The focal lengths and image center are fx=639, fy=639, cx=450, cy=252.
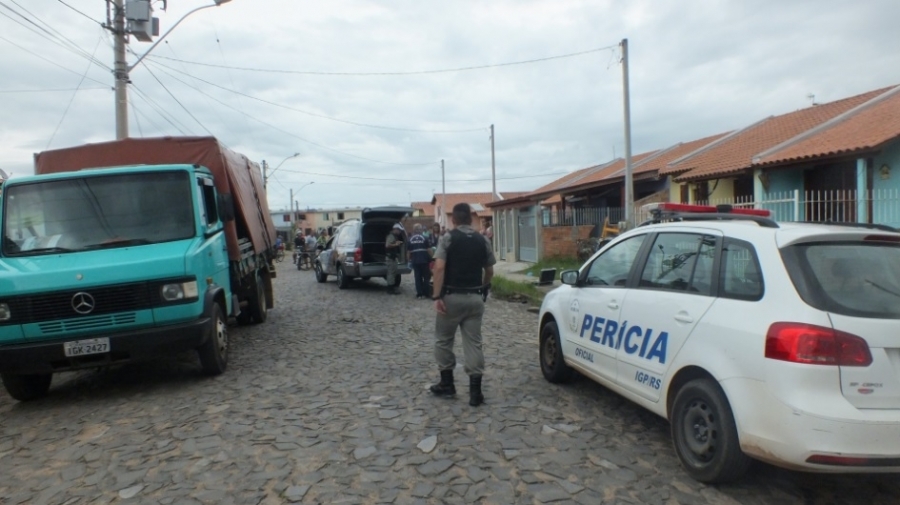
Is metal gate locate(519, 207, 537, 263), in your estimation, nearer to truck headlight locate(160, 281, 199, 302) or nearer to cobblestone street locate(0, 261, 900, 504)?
cobblestone street locate(0, 261, 900, 504)

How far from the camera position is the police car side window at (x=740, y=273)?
151 inches

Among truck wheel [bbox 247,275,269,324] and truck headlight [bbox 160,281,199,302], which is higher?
truck headlight [bbox 160,281,199,302]

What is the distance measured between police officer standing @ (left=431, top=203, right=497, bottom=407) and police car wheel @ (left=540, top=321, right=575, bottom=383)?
92 cm

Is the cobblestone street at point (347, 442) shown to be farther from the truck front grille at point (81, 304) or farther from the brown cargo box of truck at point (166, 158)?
the brown cargo box of truck at point (166, 158)

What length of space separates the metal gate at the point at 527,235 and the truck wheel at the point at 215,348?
59.6 ft

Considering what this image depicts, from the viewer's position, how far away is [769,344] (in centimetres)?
354

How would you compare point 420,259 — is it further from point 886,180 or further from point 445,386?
point 886,180

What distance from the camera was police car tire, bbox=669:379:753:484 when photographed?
3795 mm

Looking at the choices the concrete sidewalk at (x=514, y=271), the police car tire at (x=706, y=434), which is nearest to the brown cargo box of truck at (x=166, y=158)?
the police car tire at (x=706, y=434)

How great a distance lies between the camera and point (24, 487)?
434cm

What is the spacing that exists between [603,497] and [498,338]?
538 centimetres

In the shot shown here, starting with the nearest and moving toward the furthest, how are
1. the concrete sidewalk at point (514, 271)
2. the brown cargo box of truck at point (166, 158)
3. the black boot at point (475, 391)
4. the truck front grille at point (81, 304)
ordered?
1. the black boot at point (475, 391)
2. the truck front grille at point (81, 304)
3. the brown cargo box of truck at point (166, 158)
4. the concrete sidewalk at point (514, 271)

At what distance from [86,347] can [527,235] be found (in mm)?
20876

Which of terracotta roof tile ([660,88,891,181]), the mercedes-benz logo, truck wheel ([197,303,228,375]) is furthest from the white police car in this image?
terracotta roof tile ([660,88,891,181])
